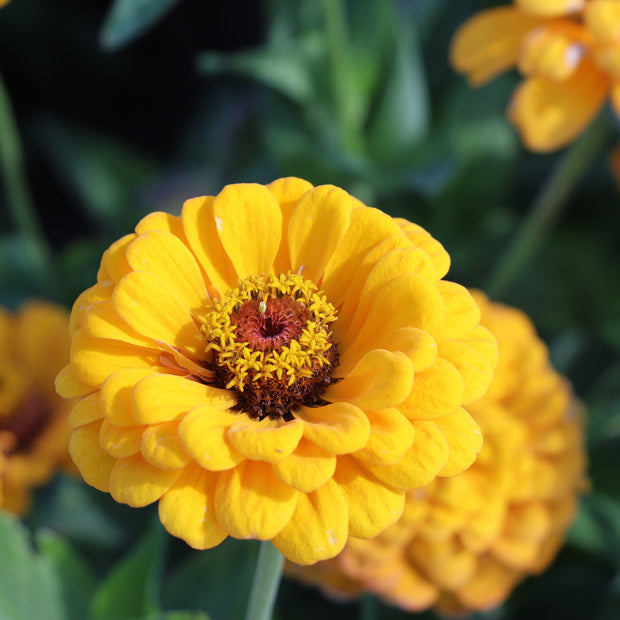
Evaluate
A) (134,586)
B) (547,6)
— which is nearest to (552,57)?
(547,6)

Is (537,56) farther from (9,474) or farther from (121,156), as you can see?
(121,156)

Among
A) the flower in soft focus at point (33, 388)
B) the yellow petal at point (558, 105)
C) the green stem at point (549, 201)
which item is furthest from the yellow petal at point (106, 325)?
the green stem at point (549, 201)

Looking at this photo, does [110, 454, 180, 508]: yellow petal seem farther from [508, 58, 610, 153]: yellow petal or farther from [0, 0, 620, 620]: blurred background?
[508, 58, 610, 153]: yellow petal

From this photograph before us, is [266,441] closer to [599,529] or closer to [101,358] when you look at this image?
[101,358]

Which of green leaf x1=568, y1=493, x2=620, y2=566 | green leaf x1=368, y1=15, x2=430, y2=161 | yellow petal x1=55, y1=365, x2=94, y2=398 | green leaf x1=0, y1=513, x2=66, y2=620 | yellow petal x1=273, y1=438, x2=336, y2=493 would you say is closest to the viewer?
yellow petal x1=273, y1=438, x2=336, y2=493

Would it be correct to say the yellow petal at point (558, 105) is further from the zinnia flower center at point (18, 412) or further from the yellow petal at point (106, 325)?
the zinnia flower center at point (18, 412)

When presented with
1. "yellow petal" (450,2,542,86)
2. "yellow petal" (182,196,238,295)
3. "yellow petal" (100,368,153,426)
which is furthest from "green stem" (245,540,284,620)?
"yellow petal" (450,2,542,86)
